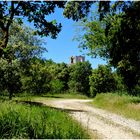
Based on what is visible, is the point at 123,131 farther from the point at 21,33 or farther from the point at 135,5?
the point at 21,33

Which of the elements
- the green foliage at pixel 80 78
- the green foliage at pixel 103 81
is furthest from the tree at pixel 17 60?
the green foliage at pixel 80 78

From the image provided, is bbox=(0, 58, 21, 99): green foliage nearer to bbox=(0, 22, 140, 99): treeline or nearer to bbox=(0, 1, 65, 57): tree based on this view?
bbox=(0, 22, 140, 99): treeline

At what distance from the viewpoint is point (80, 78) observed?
389 feet

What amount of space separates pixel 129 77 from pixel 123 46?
1124 centimetres

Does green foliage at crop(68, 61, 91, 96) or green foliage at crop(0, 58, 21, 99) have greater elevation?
green foliage at crop(68, 61, 91, 96)

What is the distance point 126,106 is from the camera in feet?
111

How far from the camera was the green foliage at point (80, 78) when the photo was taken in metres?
116

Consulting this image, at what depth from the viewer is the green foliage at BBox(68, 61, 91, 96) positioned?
116 metres

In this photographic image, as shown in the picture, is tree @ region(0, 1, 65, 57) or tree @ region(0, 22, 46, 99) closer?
tree @ region(0, 1, 65, 57)

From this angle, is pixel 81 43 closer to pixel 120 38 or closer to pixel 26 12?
pixel 120 38

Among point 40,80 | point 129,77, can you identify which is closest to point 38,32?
point 129,77

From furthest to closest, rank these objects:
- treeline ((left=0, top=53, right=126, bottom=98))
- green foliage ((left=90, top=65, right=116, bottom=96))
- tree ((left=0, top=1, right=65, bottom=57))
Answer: green foliage ((left=90, top=65, right=116, bottom=96))
treeline ((left=0, top=53, right=126, bottom=98))
tree ((left=0, top=1, right=65, bottom=57))

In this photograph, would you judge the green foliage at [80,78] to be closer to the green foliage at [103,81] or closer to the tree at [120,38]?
the green foliage at [103,81]

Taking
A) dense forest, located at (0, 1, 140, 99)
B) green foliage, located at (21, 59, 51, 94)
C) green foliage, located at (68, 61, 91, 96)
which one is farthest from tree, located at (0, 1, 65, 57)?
green foliage, located at (68, 61, 91, 96)
